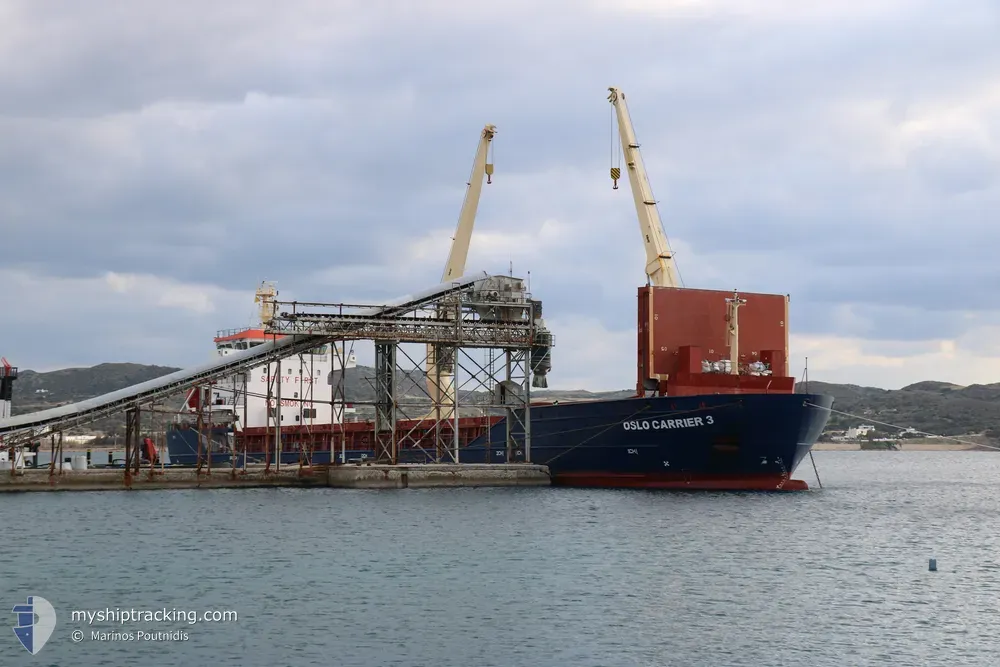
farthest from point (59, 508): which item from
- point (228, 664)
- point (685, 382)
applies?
point (228, 664)

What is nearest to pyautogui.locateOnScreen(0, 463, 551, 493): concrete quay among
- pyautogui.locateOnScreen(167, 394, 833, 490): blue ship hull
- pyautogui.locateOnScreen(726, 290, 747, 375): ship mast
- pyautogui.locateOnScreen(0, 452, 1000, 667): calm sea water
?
pyautogui.locateOnScreen(0, 452, 1000, 667): calm sea water

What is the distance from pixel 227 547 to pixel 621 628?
14.2 metres

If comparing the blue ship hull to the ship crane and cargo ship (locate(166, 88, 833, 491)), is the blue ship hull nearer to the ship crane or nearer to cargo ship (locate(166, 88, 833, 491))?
cargo ship (locate(166, 88, 833, 491))

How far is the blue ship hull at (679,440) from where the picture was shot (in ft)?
149

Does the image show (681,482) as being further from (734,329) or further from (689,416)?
(734,329)

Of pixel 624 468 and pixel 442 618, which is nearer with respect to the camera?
pixel 442 618

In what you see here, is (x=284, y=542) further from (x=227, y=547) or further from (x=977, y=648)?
(x=977, y=648)

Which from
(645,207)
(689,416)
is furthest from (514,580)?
(645,207)

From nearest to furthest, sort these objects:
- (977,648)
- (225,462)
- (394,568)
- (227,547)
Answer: (977,648) < (394,568) < (227,547) < (225,462)

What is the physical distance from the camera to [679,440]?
4691cm

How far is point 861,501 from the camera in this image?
5384 centimetres

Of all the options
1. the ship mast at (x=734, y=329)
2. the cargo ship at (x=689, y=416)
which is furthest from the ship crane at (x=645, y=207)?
the ship mast at (x=734, y=329)

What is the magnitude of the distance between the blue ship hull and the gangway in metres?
7.16

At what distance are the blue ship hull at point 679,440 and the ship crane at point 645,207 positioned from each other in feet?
31.3
